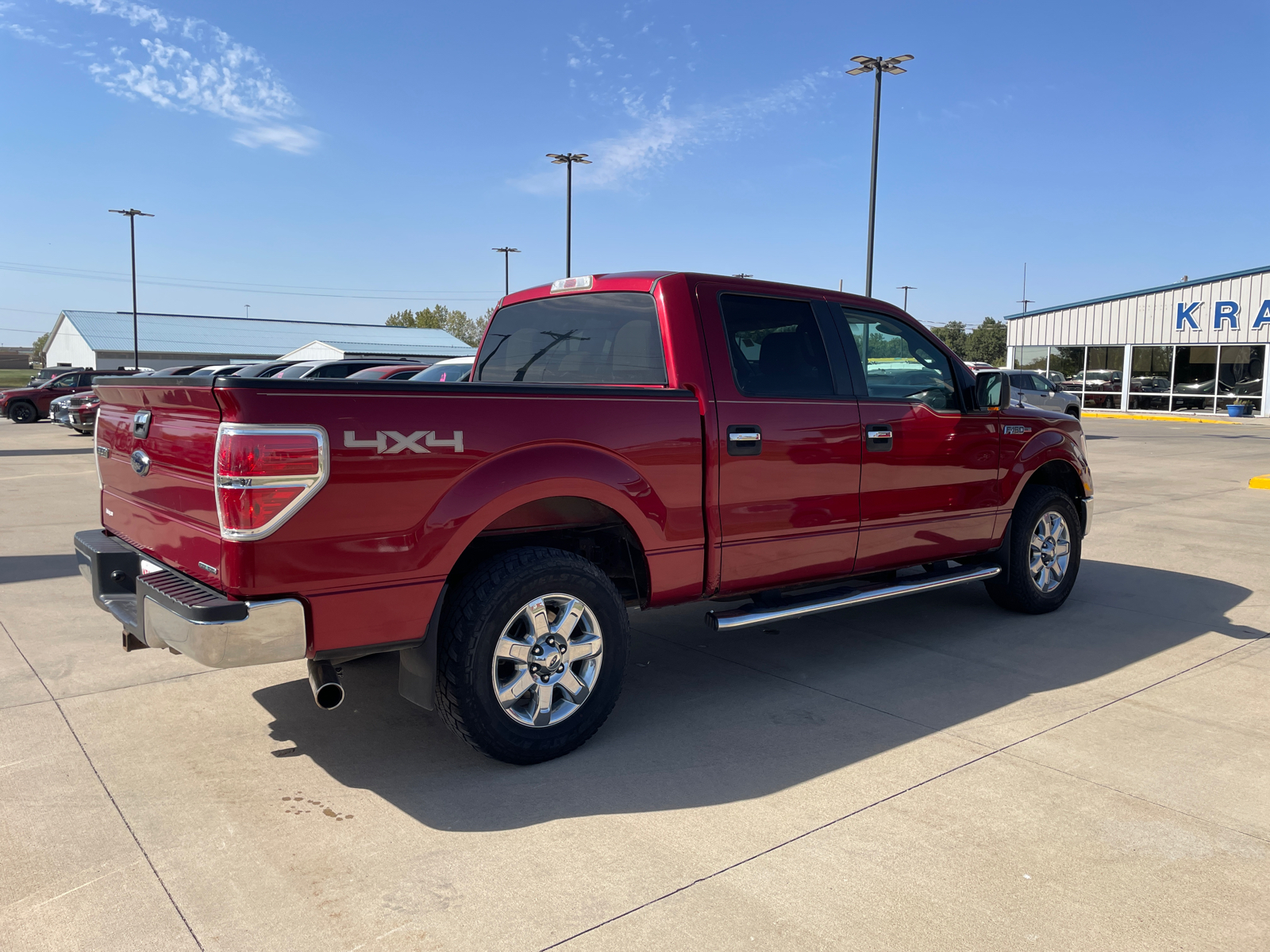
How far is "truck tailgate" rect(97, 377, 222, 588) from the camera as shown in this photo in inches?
131

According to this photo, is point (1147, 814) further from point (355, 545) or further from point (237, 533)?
point (237, 533)

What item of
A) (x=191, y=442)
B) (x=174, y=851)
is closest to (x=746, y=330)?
(x=191, y=442)

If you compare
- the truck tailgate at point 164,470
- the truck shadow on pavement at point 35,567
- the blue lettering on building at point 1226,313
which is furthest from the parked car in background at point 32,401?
the blue lettering on building at point 1226,313

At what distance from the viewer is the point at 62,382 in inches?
1227

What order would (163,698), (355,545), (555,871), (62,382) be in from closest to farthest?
1. (555,871)
2. (355,545)
3. (163,698)
4. (62,382)

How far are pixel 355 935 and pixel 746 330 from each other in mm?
3103

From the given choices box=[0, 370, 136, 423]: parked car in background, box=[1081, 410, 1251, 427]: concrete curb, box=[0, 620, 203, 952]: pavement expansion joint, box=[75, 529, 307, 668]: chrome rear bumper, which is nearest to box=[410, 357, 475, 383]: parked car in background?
box=[0, 620, 203, 952]: pavement expansion joint

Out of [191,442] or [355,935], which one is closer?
[355,935]

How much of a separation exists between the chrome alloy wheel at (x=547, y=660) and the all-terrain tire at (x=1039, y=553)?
10.9ft

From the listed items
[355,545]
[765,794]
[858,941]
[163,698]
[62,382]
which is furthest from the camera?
[62,382]

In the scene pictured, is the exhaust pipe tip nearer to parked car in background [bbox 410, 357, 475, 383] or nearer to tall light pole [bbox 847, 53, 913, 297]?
parked car in background [bbox 410, 357, 475, 383]

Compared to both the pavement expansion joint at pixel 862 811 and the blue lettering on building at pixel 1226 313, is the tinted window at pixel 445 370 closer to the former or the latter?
the pavement expansion joint at pixel 862 811

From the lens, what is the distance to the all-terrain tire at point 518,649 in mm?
3668

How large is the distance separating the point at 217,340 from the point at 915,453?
241 feet
